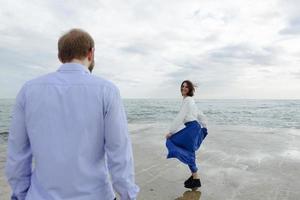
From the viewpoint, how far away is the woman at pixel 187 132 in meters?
6.04

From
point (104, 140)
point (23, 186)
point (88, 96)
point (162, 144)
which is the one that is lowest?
point (162, 144)

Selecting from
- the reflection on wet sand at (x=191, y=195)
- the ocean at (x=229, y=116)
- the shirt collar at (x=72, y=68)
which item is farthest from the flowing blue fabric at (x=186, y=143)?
the ocean at (x=229, y=116)

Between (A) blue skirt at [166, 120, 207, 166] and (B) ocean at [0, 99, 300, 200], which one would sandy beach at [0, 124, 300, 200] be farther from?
(A) blue skirt at [166, 120, 207, 166]

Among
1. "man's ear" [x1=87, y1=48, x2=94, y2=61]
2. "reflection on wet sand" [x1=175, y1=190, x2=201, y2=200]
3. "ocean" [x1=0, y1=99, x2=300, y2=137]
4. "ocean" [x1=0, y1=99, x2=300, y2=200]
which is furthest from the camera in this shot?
"ocean" [x1=0, y1=99, x2=300, y2=137]

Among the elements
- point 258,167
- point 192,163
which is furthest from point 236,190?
point 258,167

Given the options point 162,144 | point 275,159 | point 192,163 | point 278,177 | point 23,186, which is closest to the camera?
point 23,186

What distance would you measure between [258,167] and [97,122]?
23.8ft

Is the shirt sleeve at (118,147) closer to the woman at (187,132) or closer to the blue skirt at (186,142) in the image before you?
the woman at (187,132)

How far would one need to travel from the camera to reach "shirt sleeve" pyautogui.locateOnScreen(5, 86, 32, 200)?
6.43 feet

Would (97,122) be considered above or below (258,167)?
above

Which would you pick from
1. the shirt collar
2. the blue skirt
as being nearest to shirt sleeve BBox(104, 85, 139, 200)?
the shirt collar

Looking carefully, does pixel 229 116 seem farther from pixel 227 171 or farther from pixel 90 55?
pixel 90 55

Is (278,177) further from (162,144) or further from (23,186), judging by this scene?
(23,186)

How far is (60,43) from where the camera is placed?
1946mm
